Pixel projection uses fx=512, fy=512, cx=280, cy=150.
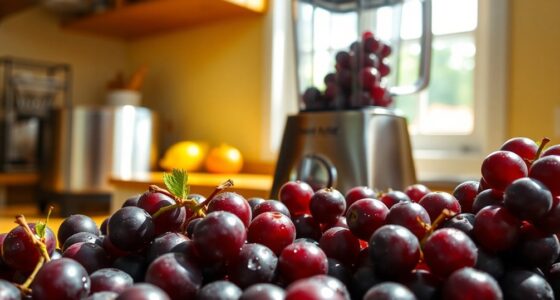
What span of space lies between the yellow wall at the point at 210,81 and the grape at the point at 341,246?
165 cm

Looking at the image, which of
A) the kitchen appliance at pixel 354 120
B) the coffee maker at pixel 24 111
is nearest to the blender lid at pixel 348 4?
the kitchen appliance at pixel 354 120

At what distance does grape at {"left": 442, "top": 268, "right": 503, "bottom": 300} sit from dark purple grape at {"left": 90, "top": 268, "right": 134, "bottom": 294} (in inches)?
6.4

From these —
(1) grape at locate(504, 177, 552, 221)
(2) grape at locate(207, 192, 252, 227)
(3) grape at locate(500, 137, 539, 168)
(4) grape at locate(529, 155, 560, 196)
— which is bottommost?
(2) grape at locate(207, 192, 252, 227)

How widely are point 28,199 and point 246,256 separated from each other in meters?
2.12

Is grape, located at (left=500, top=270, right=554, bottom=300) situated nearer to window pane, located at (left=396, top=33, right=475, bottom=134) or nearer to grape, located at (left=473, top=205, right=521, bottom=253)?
grape, located at (left=473, top=205, right=521, bottom=253)

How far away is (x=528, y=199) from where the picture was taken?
0.28 metres

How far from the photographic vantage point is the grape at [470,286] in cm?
24

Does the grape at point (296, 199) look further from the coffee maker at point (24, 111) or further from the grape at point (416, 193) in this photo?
the coffee maker at point (24, 111)

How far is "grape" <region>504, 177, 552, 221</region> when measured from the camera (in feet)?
0.91

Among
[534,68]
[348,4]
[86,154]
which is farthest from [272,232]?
[86,154]

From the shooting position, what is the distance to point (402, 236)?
27 centimetres

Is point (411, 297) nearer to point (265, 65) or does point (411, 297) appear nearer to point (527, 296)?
point (527, 296)

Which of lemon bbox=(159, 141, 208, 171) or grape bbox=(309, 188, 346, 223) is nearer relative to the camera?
grape bbox=(309, 188, 346, 223)

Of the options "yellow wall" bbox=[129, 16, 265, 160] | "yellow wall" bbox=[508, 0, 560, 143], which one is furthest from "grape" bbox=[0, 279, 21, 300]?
"yellow wall" bbox=[129, 16, 265, 160]
